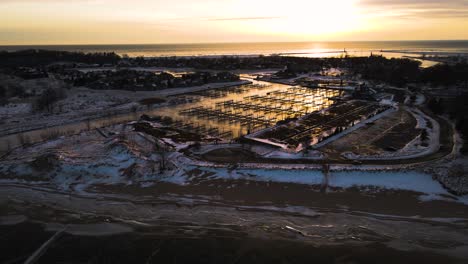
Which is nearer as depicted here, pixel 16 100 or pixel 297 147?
pixel 297 147

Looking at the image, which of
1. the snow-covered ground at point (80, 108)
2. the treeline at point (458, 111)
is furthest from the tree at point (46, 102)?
the treeline at point (458, 111)

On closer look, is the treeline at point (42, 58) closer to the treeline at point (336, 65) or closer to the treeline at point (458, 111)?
the treeline at point (336, 65)

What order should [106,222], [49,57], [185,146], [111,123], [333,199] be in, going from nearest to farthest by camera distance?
1. [106,222]
2. [333,199]
3. [185,146]
4. [111,123]
5. [49,57]

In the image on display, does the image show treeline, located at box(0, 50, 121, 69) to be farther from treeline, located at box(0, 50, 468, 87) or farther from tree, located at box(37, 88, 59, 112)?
tree, located at box(37, 88, 59, 112)

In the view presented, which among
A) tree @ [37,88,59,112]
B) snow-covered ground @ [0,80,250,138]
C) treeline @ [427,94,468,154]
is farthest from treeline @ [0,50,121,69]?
treeline @ [427,94,468,154]

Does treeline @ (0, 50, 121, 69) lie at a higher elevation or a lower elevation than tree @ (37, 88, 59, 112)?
higher

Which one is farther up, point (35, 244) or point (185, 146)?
point (185, 146)

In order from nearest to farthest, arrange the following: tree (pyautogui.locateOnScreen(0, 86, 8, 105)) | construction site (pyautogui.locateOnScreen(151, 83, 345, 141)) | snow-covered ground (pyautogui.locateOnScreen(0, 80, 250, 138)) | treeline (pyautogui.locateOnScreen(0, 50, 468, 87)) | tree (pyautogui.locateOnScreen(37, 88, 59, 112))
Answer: construction site (pyautogui.locateOnScreen(151, 83, 345, 141)) → snow-covered ground (pyautogui.locateOnScreen(0, 80, 250, 138)) → tree (pyautogui.locateOnScreen(37, 88, 59, 112)) → tree (pyautogui.locateOnScreen(0, 86, 8, 105)) → treeline (pyautogui.locateOnScreen(0, 50, 468, 87))

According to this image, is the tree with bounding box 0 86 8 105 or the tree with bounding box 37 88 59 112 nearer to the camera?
the tree with bounding box 37 88 59 112

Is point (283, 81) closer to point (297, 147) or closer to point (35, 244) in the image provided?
point (297, 147)

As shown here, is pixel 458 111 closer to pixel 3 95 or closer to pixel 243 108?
pixel 243 108

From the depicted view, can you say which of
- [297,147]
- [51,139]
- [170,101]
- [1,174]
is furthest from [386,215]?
[170,101]
